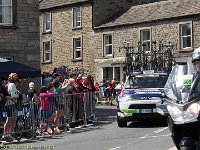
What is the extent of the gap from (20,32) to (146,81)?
8.92 metres

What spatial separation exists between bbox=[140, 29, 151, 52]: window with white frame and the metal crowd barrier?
20324mm

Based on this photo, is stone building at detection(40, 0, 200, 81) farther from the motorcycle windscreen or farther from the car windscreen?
the motorcycle windscreen

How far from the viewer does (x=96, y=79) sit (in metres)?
40.0

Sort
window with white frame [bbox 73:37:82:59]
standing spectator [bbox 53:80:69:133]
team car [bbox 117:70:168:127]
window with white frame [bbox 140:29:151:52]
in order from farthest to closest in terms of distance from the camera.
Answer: window with white frame [bbox 73:37:82:59] → window with white frame [bbox 140:29:151:52] → team car [bbox 117:70:168:127] → standing spectator [bbox 53:80:69:133]

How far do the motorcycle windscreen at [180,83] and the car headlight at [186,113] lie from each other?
211mm

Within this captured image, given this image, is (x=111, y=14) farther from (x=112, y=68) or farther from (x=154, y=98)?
(x=154, y=98)

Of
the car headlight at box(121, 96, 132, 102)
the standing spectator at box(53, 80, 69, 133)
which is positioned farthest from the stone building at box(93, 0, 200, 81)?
the standing spectator at box(53, 80, 69, 133)

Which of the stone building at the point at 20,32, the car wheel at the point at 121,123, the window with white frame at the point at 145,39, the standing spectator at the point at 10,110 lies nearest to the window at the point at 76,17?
the window with white frame at the point at 145,39

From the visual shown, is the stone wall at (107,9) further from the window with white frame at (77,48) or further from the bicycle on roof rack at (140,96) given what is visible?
the bicycle on roof rack at (140,96)

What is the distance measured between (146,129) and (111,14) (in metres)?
27.3

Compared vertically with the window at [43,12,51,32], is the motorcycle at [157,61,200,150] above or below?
below

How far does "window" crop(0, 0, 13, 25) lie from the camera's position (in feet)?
75.7

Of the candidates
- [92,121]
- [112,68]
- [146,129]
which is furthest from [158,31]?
[146,129]

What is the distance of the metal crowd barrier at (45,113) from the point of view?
43.3ft
